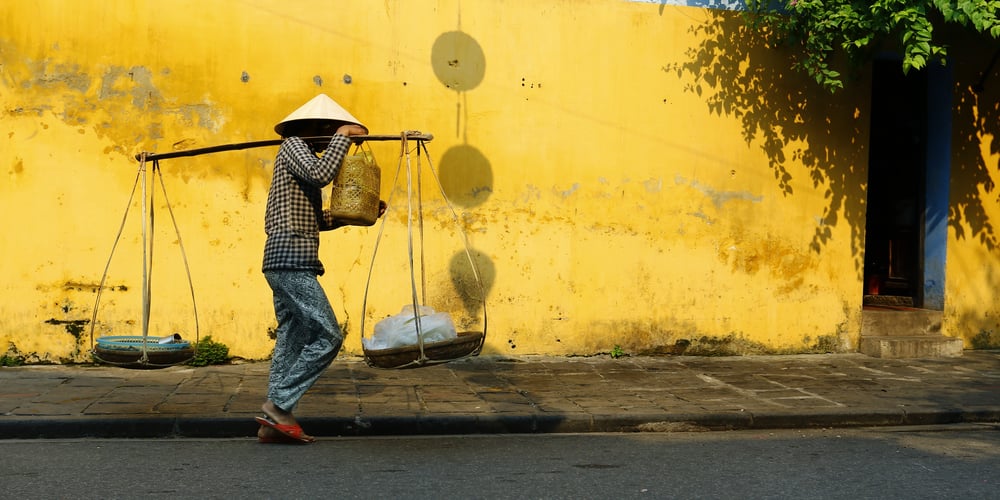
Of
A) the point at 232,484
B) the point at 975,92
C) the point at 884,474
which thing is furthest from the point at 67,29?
the point at 975,92

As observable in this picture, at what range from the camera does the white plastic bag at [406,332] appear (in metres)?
5.46

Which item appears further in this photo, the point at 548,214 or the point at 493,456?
the point at 548,214

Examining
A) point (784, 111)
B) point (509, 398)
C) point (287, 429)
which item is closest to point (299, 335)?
point (287, 429)

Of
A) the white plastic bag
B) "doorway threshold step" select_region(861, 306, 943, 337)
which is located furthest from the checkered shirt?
"doorway threshold step" select_region(861, 306, 943, 337)

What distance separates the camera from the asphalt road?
4590mm

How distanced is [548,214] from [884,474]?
4.65m

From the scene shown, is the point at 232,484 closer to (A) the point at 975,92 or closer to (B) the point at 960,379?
(B) the point at 960,379

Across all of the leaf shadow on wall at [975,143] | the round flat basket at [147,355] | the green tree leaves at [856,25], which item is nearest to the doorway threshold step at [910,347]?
the leaf shadow on wall at [975,143]

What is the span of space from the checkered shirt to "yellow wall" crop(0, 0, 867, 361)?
307cm

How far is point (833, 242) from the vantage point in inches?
384

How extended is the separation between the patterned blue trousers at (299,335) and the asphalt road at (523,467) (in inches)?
15.2

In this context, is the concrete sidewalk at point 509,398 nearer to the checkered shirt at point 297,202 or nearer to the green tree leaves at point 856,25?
the checkered shirt at point 297,202

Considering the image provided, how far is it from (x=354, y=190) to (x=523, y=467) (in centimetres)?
191

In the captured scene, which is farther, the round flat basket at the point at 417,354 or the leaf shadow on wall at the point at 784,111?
the leaf shadow on wall at the point at 784,111
